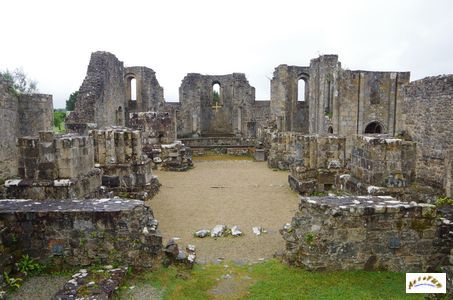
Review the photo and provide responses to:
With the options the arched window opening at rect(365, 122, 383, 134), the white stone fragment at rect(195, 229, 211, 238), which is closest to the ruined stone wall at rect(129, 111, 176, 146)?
the white stone fragment at rect(195, 229, 211, 238)

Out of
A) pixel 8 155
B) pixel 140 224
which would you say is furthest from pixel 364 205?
pixel 8 155

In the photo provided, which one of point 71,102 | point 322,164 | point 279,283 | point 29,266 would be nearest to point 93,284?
point 29,266

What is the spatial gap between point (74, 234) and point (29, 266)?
79 cm

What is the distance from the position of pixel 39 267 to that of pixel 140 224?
1642mm

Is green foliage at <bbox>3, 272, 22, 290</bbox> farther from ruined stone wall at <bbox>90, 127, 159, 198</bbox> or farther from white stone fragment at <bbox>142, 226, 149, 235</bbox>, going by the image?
ruined stone wall at <bbox>90, 127, 159, 198</bbox>

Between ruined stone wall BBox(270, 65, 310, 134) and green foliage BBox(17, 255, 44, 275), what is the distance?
85.3 ft

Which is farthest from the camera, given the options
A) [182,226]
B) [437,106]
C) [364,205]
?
[437,106]

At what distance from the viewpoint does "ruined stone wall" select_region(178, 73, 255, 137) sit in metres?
30.1

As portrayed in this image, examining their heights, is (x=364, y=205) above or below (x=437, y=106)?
below

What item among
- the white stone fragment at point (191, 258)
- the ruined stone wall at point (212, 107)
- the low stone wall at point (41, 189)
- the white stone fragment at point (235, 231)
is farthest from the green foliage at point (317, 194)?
the ruined stone wall at point (212, 107)

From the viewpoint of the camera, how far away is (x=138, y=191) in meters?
11.9

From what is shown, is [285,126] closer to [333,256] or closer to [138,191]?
[138,191]

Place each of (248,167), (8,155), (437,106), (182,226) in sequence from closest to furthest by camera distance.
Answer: (182,226) < (437,106) < (8,155) < (248,167)

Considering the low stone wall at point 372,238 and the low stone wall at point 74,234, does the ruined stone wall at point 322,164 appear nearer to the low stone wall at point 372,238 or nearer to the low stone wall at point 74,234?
the low stone wall at point 372,238
